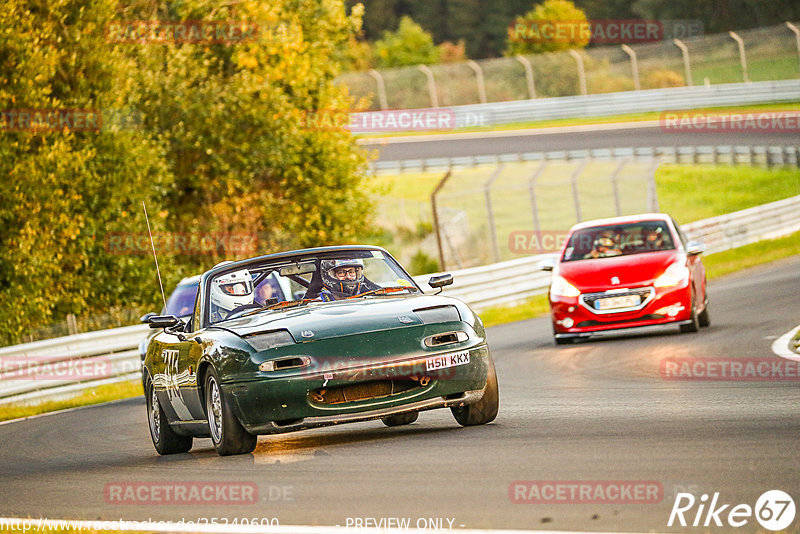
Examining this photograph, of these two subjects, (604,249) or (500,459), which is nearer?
(500,459)

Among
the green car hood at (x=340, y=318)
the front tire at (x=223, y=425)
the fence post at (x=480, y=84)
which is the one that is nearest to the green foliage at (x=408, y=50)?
the fence post at (x=480, y=84)

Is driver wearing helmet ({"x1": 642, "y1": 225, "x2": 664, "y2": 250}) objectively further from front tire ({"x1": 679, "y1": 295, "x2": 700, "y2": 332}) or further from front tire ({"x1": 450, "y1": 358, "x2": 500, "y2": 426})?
front tire ({"x1": 450, "y1": 358, "x2": 500, "y2": 426})

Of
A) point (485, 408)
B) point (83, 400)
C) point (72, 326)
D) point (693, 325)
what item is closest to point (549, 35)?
point (72, 326)

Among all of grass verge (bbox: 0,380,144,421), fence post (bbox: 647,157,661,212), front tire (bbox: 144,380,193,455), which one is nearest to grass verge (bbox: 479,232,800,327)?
fence post (bbox: 647,157,661,212)

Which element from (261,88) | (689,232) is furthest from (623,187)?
(261,88)

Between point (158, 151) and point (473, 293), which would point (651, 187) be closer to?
point (473, 293)

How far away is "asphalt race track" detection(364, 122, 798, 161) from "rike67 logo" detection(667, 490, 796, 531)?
36.8 metres

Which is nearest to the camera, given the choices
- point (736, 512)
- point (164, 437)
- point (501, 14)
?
point (736, 512)

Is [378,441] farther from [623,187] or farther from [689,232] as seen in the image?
[623,187]

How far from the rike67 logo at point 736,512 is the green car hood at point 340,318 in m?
3.22

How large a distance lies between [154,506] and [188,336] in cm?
275

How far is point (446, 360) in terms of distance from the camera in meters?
8.94

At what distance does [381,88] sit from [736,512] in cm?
4872

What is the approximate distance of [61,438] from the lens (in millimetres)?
13336
